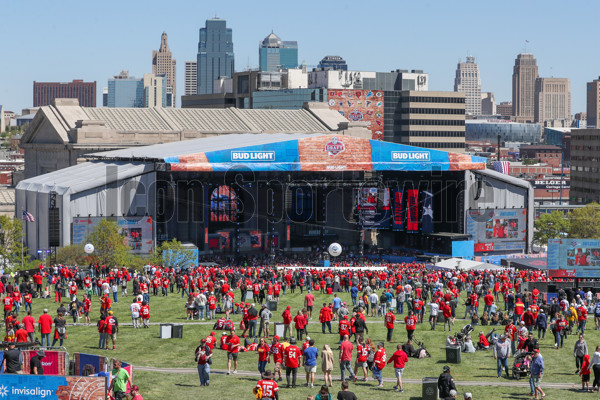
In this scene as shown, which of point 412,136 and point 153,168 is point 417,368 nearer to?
point 153,168

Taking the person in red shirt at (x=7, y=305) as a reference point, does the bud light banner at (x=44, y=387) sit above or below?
below

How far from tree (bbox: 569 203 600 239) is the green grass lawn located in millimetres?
71566

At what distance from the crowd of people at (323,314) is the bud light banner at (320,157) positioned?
2265 centimetres

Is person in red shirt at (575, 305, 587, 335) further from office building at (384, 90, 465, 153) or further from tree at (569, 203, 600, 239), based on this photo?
office building at (384, 90, 465, 153)

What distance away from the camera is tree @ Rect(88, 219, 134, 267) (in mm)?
73188

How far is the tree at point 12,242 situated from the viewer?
81.5 metres

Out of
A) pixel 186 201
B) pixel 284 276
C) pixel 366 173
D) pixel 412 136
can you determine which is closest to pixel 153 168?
pixel 186 201

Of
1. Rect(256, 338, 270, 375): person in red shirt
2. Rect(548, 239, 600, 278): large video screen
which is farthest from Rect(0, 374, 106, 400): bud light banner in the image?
Rect(548, 239, 600, 278): large video screen

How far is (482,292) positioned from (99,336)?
2033 centimetres

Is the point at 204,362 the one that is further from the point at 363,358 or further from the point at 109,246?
the point at 109,246

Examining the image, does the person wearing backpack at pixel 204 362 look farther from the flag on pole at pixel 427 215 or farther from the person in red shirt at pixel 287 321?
the flag on pole at pixel 427 215

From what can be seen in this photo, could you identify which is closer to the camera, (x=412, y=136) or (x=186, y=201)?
(x=186, y=201)

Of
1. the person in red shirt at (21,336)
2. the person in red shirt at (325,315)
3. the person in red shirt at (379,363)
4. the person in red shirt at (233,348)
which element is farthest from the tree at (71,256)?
the person in red shirt at (379,363)

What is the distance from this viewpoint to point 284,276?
5606cm
